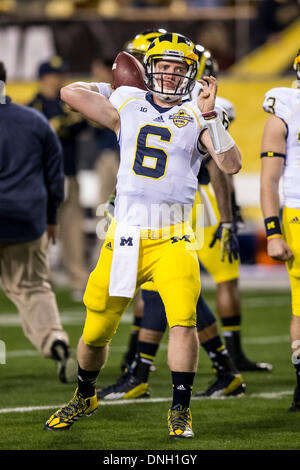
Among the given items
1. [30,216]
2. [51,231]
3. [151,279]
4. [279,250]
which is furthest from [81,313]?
[151,279]

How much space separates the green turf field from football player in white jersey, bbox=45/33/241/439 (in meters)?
0.18

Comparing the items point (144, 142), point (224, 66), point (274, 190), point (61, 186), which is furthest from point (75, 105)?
point (224, 66)

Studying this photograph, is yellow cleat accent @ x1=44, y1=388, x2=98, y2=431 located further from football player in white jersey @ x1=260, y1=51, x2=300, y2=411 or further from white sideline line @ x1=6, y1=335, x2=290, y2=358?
white sideline line @ x1=6, y1=335, x2=290, y2=358

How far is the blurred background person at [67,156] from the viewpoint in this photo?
988cm

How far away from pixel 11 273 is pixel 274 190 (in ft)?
5.84

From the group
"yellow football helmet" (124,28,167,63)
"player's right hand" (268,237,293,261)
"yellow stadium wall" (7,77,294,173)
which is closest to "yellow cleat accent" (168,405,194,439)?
A: "player's right hand" (268,237,293,261)

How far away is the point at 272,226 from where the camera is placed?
17.1 feet

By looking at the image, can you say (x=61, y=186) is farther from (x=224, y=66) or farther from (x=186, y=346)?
(x=224, y=66)

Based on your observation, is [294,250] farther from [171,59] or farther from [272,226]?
[171,59]

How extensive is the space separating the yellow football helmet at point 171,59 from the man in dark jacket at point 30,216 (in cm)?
144

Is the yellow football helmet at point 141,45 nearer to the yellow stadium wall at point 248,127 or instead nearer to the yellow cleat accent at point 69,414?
the yellow cleat accent at point 69,414

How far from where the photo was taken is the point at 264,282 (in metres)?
12.6

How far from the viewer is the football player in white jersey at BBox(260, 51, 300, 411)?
5.25m

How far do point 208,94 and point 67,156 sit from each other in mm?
6020
